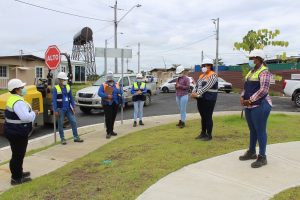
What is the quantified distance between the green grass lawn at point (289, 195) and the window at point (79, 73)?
37076mm

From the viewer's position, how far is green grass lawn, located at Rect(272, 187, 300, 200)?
445cm

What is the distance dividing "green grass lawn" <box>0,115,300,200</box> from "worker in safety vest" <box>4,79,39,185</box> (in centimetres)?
35

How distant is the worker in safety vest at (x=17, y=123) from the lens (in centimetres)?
552

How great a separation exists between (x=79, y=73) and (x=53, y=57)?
3206cm

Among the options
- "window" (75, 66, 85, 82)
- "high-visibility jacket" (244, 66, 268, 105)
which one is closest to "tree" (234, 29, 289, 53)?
"high-visibility jacket" (244, 66, 268, 105)

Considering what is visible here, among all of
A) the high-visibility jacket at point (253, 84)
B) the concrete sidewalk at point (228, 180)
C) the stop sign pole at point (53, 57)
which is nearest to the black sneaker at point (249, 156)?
the concrete sidewalk at point (228, 180)

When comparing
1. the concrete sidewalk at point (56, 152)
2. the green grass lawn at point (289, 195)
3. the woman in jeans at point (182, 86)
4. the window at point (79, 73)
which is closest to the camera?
the green grass lawn at point (289, 195)

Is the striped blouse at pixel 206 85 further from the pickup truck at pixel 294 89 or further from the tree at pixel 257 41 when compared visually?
the pickup truck at pixel 294 89

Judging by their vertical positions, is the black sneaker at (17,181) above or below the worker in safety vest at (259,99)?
below

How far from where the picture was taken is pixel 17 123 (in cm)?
559

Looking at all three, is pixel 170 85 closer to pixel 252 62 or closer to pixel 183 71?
pixel 183 71

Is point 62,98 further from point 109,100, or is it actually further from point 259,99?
point 259,99

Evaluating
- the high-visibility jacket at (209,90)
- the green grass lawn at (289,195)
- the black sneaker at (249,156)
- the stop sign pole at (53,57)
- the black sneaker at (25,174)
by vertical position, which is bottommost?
the black sneaker at (25,174)

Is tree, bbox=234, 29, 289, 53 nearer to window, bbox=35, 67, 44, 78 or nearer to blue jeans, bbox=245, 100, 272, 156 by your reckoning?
blue jeans, bbox=245, 100, 272, 156
